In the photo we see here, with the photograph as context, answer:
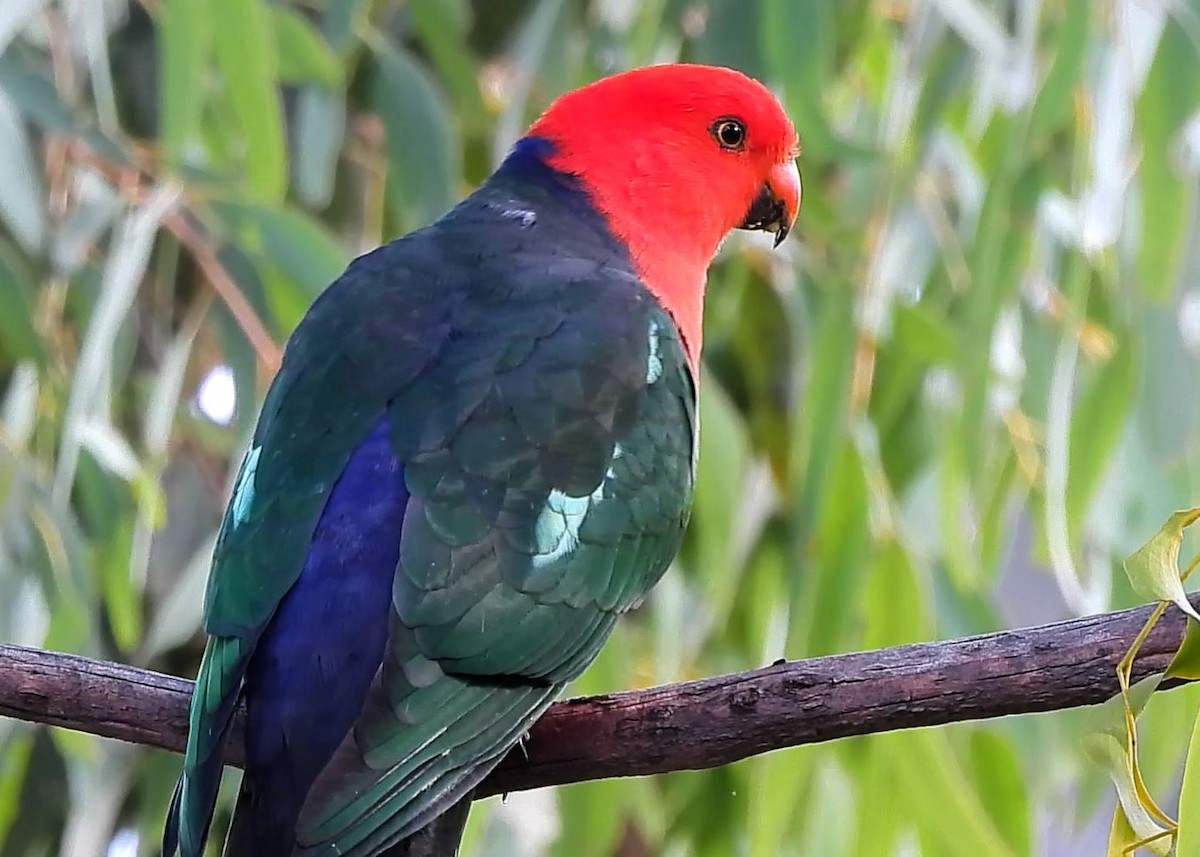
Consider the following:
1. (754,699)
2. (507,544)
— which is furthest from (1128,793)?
(507,544)

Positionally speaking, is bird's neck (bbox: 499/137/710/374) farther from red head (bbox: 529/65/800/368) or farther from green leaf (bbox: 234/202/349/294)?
green leaf (bbox: 234/202/349/294)

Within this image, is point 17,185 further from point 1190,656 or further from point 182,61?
point 1190,656

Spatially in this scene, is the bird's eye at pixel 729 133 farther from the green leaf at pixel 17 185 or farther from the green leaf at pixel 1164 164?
the green leaf at pixel 17 185

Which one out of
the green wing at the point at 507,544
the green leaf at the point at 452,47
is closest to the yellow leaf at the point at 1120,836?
the green wing at the point at 507,544

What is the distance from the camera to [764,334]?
2.27 m

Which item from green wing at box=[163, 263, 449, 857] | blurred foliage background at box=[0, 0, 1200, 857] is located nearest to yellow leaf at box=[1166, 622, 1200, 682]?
green wing at box=[163, 263, 449, 857]

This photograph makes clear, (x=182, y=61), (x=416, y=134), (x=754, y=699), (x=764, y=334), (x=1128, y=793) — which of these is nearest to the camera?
(x=1128, y=793)

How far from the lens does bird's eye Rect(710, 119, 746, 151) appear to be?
1.93m

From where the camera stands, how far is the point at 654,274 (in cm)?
176

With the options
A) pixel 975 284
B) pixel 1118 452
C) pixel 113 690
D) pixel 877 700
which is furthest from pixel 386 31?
pixel 877 700

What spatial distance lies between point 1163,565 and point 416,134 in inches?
54.6

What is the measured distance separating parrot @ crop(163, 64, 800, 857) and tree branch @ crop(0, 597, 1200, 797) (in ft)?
0.17

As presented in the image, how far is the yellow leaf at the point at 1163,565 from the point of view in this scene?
810mm

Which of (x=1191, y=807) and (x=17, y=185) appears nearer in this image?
(x=1191, y=807)
